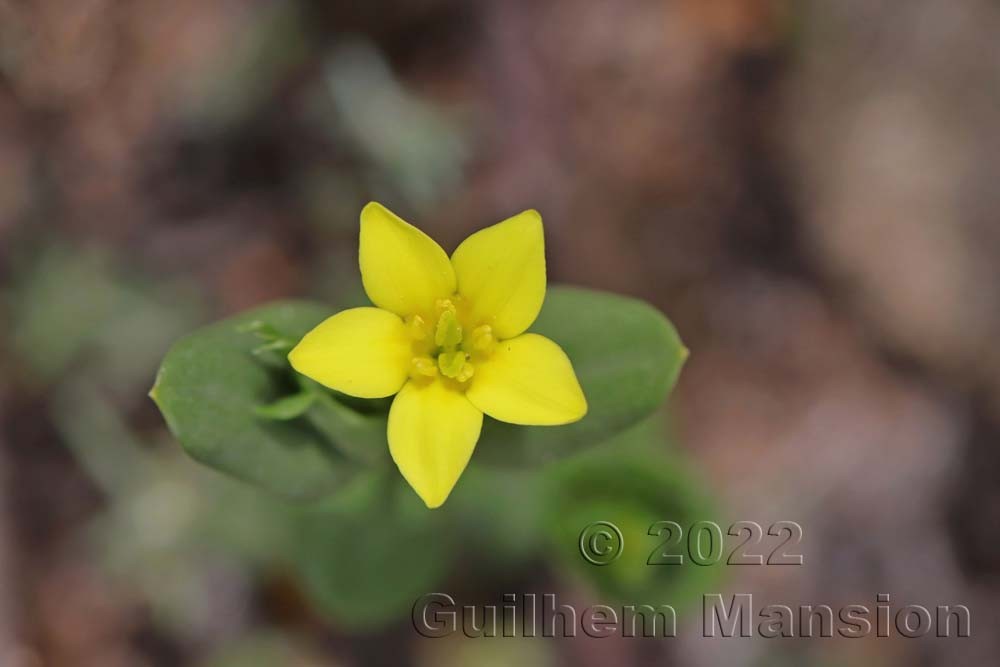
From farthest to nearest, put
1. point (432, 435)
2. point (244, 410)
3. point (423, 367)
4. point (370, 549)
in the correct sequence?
point (370, 549)
point (244, 410)
point (423, 367)
point (432, 435)

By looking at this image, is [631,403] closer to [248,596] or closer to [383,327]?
[383,327]

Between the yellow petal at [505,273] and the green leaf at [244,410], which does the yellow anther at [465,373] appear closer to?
the yellow petal at [505,273]

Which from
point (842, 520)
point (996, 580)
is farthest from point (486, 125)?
point (996, 580)

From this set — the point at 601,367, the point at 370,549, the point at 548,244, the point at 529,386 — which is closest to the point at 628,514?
the point at 370,549

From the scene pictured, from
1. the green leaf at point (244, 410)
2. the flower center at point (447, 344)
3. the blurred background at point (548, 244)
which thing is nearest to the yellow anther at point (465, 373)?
the flower center at point (447, 344)

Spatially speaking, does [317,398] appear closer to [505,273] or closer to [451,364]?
[451,364]
